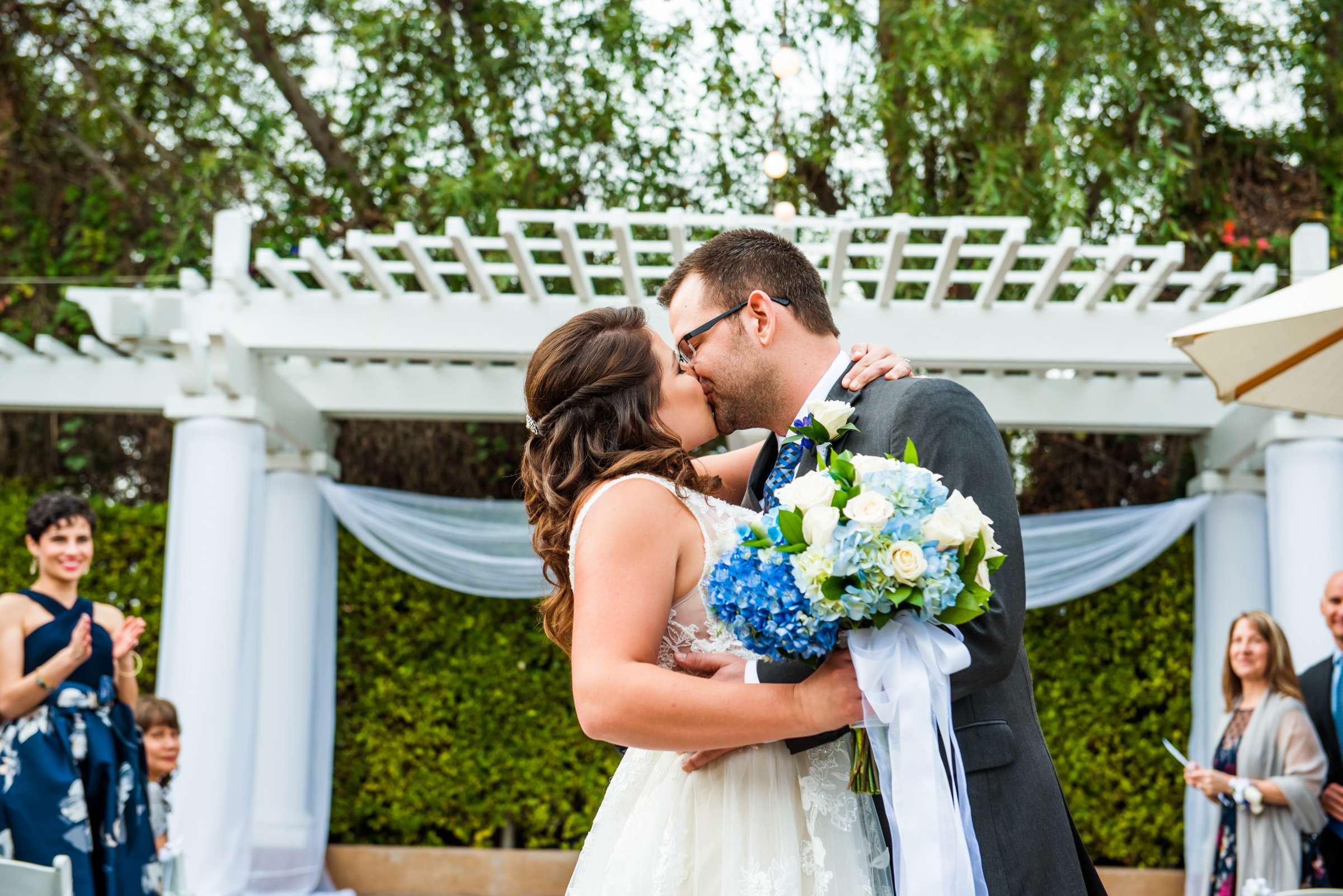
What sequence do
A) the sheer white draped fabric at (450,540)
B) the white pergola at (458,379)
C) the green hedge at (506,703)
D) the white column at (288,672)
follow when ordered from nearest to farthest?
the white pergola at (458,379) → the white column at (288,672) → the sheer white draped fabric at (450,540) → the green hedge at (506,703)

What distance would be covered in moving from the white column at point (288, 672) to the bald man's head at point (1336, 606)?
5.07 meters

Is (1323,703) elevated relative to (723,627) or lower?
lower

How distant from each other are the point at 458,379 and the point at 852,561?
5.67 metres

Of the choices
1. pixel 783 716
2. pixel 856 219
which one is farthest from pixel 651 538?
pixel 856 219

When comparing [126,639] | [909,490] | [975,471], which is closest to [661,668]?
[909,490]

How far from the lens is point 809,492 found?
185 cm

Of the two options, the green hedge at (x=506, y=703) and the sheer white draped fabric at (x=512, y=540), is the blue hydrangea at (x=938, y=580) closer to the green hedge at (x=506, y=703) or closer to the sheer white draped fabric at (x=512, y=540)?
the sheer white draped fabric at (x=512, y=540)

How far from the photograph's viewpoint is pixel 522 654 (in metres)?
7.85

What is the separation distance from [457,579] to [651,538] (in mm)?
5546

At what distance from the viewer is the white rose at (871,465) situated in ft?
6.12

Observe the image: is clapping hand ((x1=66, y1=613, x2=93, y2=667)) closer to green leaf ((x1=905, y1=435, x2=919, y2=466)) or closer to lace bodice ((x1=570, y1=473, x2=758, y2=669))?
lace bodice ((x1=570, y1=473, x2=758, y2=669))

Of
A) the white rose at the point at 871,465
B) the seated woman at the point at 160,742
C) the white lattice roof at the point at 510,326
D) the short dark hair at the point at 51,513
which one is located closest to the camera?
the white rose at the point at 871,465

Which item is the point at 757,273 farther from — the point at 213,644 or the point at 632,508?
the point at 213,644

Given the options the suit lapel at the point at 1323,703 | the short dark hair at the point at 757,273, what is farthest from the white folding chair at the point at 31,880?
Answer: the suit lapel at the point at 1323,703
